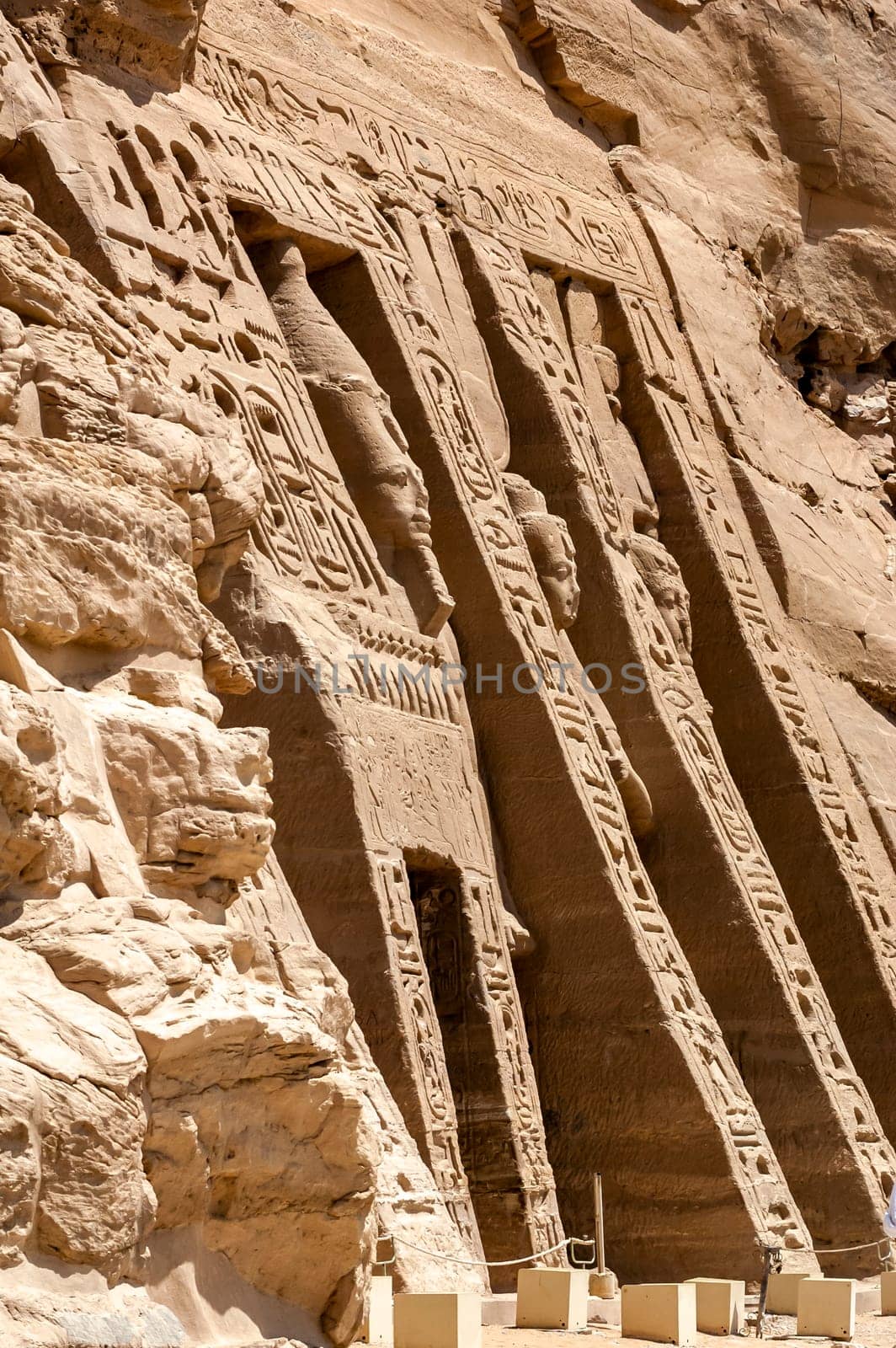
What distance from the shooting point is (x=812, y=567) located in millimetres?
11938

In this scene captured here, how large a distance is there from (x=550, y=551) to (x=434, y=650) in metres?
1.38

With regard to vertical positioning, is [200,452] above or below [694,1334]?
above

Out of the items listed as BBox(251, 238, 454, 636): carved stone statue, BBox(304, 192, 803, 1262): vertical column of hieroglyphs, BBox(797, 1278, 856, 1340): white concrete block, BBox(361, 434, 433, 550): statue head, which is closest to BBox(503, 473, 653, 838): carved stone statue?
BBox(304, 192, 803, 1262): vertical column of hieroglyphs

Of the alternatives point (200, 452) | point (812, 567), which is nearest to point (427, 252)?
point (812, 567)

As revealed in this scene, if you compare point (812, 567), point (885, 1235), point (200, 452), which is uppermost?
point (200, 452)

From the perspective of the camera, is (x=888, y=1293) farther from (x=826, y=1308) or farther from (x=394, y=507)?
(x=394, y=507)

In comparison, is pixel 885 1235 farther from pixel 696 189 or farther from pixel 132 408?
pixel 696 189

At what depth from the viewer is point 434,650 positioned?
28.9ft

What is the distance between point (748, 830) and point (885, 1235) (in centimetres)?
210

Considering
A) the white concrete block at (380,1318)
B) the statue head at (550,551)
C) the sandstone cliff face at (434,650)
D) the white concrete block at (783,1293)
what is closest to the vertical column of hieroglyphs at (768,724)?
the sandstone cliff face at (434,650)

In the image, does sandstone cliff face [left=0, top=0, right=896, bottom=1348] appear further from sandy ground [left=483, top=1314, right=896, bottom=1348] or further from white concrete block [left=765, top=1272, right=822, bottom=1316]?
white concrete block [left=765, top=1272, right=822, bottom=1316]

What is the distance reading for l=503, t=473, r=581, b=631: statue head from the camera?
989 centimetres

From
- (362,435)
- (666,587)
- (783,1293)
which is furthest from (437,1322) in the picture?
(666,587)

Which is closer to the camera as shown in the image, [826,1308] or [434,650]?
[826,1308]
